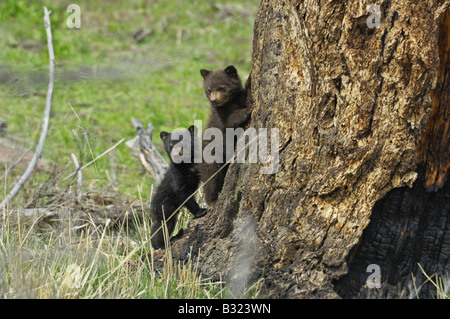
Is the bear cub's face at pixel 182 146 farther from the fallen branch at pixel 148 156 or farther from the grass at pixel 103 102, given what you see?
the fallen branch at pixel 148 156

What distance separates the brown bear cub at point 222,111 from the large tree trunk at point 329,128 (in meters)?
1.08

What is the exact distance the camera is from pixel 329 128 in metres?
3.48

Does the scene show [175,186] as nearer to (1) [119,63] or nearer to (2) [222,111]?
(2) [222,111]

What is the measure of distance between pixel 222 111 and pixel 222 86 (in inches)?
15.4

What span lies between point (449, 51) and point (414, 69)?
277 millimetres

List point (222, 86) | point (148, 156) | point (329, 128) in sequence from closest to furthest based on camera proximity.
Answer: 1. point (329, 128)
2. point (222, 86)
3. point (148, 156)

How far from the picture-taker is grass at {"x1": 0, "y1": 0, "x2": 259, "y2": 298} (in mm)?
3789

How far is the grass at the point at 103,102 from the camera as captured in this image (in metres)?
3.79

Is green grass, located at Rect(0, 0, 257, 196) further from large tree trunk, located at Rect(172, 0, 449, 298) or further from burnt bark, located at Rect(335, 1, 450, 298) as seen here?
burnt bark, located at Rect(335, 1, 450, 298)

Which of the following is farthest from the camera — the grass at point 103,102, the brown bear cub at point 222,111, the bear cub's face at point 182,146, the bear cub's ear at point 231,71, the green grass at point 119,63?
the green grass at point 119,63

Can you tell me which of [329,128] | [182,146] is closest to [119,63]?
[182,146]

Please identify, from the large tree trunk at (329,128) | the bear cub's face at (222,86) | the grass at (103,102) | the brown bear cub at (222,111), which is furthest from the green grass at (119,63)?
the large tree trunk at (329,128)

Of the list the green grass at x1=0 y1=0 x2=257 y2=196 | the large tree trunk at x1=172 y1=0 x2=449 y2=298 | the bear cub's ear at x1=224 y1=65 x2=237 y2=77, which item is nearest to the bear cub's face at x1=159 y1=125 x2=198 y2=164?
the bear cub's ear at x1=224 y1=65 x2=237 y2=77

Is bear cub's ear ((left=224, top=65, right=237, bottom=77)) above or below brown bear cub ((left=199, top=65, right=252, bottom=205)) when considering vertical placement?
Answer: above
